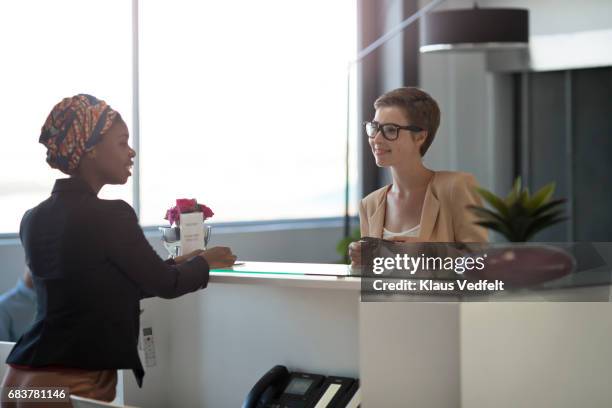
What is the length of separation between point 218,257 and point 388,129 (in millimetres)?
743

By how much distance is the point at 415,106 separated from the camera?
304 cm

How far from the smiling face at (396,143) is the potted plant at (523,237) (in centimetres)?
76

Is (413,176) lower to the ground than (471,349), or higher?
higher

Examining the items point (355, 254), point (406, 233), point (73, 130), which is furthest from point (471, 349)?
point (73, 130)

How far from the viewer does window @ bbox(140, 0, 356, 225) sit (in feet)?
23.8

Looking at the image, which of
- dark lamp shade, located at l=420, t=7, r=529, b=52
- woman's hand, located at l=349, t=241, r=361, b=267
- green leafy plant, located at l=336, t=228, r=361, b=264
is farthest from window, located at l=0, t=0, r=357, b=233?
woman's hand, located at l=349, t=241, r=361, b=267

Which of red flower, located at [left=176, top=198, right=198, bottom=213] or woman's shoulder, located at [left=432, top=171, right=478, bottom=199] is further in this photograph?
woman's shoulder, located at [left=432, top=171, right=478, bottom=199]

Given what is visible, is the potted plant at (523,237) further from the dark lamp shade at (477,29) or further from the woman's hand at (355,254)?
the dark lamp shade at (477,29)

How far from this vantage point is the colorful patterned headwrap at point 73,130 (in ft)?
7.68

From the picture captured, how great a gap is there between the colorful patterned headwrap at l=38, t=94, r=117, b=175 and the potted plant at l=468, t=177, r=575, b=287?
997mm

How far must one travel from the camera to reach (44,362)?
225 cm

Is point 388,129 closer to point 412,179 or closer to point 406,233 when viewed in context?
point 412,179

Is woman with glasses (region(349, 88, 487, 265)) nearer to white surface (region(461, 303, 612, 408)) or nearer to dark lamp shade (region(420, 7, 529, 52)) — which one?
white surface (region(461, 303, 612, 408))

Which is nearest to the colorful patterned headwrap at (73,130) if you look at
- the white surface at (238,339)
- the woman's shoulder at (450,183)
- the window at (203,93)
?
the white surface at (238,339)
